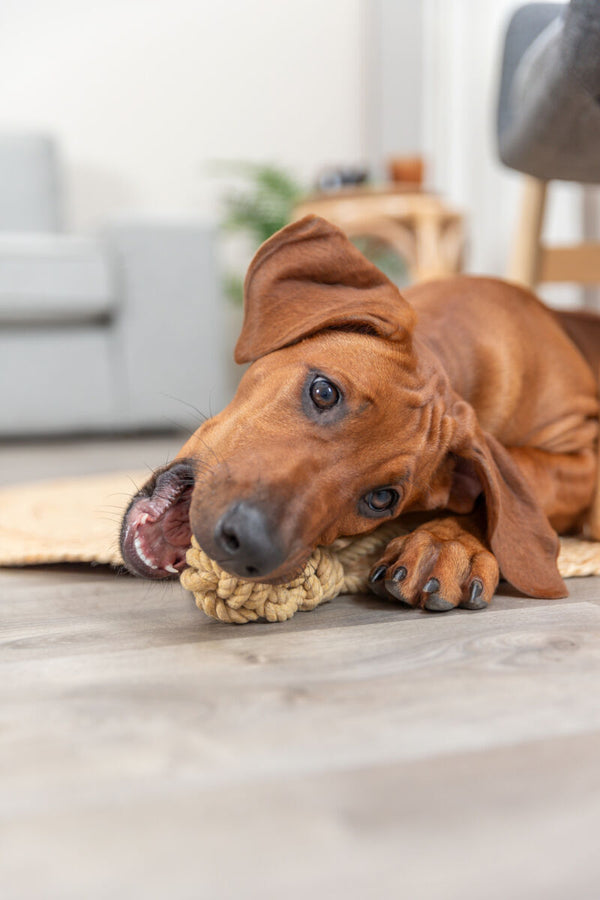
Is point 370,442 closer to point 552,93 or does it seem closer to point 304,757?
point 304,757

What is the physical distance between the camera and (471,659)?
1.19 metres

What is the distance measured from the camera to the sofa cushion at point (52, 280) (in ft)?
14.5

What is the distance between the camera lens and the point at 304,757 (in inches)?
35.2

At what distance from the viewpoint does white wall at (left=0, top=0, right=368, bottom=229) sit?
616 centimetres

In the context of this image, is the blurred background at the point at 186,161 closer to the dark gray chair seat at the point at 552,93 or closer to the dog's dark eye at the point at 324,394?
the dark gray chair seat at the point at 552,93

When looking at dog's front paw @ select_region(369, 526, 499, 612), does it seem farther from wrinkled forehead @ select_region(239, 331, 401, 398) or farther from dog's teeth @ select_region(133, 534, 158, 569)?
dog's teeth @ select_region(133, 534, 158, 569)

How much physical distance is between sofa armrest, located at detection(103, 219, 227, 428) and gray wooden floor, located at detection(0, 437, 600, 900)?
346 cm

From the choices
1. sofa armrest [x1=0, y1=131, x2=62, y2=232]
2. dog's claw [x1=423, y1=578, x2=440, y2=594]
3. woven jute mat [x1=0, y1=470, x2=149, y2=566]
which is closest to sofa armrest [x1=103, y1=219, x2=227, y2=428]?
sofa armrest [x1=0, y1=131, x2=62, y2=232]

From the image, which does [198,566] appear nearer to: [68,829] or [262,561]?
[262,561]

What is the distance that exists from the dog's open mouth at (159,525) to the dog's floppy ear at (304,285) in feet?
0.96

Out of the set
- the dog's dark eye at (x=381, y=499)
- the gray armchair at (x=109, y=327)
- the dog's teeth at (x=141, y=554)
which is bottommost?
the gray armchair at (x=109, y=327)

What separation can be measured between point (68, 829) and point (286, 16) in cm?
686

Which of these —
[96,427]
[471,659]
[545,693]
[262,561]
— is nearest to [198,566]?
[262,561]

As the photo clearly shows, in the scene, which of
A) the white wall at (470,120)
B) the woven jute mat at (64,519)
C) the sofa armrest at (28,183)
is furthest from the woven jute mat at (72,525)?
the white wall at (470,120)
